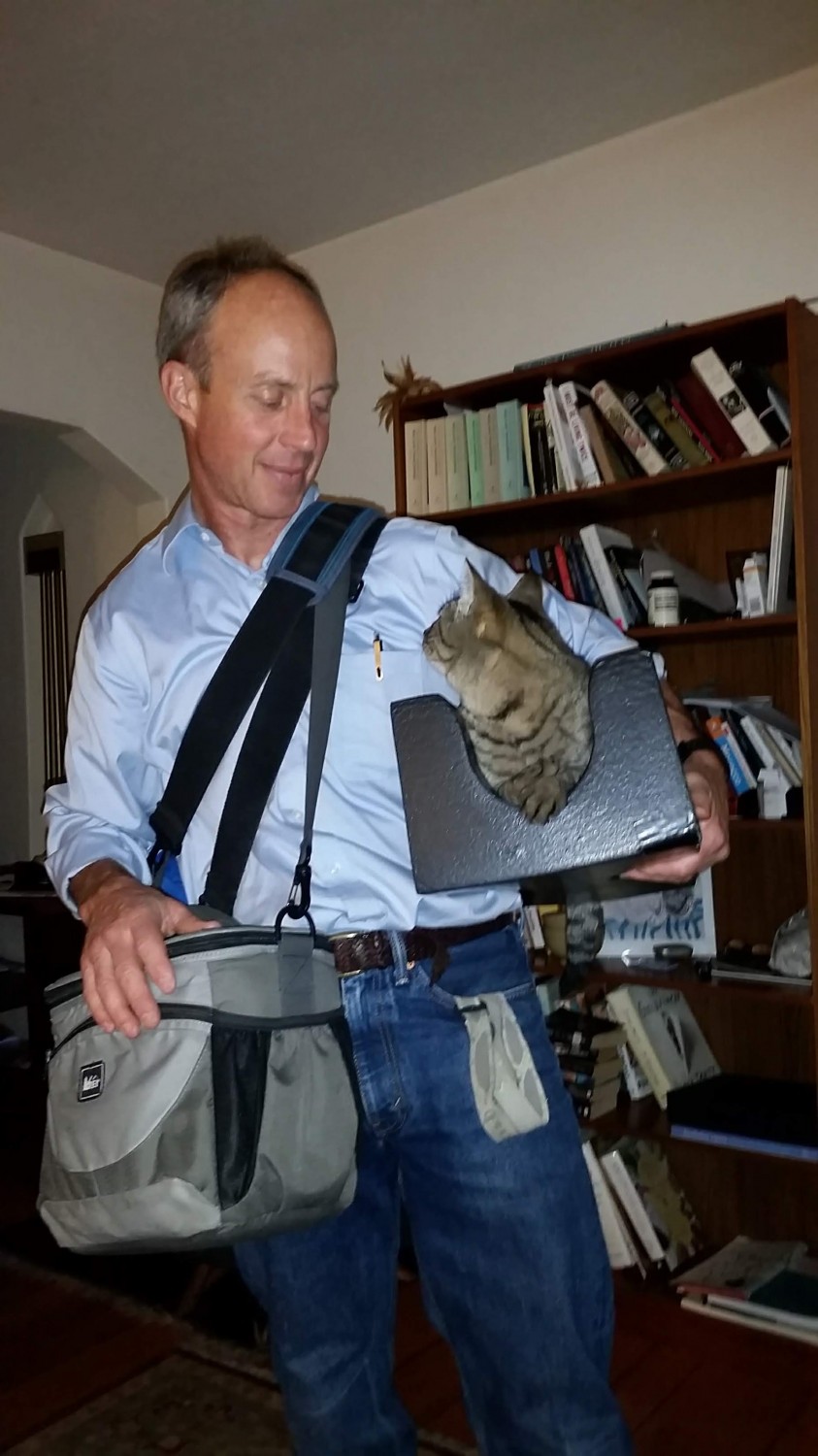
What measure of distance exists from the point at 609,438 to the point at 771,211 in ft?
1.88

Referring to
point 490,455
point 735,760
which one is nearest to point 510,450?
point 490,455

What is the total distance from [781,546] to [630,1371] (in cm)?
145

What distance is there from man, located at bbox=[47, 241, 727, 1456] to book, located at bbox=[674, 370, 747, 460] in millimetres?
1049

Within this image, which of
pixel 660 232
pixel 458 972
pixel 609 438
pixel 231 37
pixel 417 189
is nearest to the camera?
pixel 458 972

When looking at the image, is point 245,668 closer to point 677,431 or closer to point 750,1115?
point 677,431

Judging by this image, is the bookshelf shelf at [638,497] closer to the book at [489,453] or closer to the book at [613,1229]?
the book at [489,453]

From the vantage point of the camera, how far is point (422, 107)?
2168 millimetres

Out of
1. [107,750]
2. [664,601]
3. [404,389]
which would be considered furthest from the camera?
[404,389]

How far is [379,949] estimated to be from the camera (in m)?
0.92

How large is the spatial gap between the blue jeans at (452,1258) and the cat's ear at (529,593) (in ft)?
1.06

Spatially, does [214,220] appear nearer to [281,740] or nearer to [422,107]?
[422,107]

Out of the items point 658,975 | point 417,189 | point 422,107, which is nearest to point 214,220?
point 417,189

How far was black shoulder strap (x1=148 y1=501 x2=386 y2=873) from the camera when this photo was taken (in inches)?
37.4

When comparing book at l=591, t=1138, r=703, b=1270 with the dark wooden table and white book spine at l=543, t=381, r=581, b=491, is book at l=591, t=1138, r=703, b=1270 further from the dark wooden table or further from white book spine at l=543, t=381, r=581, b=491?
the dark wooden table
